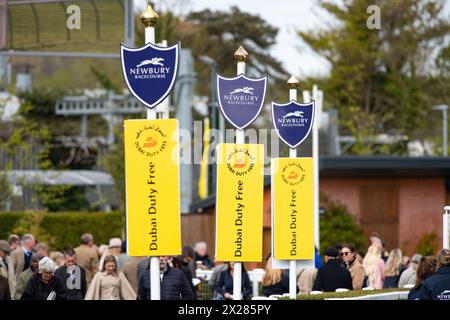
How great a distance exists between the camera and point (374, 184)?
125 ft

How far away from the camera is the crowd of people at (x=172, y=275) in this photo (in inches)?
677

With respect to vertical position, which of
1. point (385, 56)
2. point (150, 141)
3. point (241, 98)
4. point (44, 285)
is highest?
point (385, 56)

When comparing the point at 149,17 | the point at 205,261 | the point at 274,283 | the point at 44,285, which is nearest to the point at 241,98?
the point at 149,17

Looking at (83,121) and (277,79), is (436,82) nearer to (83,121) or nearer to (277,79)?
(277,79)

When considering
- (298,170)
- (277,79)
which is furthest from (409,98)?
(298,170)

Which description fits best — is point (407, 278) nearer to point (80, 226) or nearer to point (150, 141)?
point (150, 141)

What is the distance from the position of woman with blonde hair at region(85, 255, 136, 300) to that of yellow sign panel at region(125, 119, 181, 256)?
13.3 ft

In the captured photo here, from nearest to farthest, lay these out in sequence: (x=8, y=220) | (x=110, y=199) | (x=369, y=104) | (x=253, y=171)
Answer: (x=253, y=171), (x=8, y=220), (x=110, y=199), (x=369, y=104)

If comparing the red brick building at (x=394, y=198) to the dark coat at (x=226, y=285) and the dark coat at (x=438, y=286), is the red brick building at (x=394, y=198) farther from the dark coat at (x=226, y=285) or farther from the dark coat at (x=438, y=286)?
the dark coat at (x=438, y=286)

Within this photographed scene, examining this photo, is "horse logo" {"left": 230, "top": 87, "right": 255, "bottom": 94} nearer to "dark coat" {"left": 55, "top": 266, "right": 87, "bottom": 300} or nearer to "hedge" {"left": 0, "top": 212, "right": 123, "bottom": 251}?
"dark coat" {"left": 55, "top": 266, "right": 87, "bottom": 300}

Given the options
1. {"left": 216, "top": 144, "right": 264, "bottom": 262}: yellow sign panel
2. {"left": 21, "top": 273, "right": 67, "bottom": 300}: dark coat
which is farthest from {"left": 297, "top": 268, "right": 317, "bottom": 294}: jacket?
{"left": 21, "top": 273, "right": 67, "bottom": 300}: dark coat

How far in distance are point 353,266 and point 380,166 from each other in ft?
50.1

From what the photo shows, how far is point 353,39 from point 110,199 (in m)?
13.2

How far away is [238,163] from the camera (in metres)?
17.2
